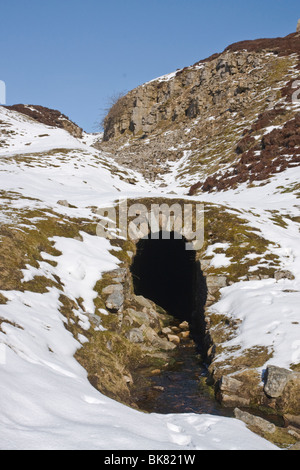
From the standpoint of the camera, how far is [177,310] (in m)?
24.4

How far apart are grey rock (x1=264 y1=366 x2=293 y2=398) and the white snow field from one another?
577 millimetres

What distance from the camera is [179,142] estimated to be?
65.4 metres

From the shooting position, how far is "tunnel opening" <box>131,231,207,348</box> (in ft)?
79.8

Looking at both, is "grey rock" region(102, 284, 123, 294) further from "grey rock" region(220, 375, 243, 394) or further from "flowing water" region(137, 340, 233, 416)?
"grey rock" region(220, 375, 243, 394)

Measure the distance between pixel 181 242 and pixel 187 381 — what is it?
14.7 meters

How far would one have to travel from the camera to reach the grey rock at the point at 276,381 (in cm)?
1062

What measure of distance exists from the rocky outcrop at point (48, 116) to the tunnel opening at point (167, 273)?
220ft

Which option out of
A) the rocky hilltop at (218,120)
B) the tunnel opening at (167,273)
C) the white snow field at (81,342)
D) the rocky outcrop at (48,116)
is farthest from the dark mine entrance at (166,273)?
the rocky outcrop at (48,116)

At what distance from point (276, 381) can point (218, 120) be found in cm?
6112

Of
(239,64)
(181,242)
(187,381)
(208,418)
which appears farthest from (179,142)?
(208,418)

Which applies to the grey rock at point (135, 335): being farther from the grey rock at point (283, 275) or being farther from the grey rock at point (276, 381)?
the grey rock at point (283, 275)

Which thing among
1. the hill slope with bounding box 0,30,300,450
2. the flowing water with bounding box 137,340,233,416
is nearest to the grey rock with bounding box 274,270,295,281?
the hill slope with bounding box 0,30,300,450

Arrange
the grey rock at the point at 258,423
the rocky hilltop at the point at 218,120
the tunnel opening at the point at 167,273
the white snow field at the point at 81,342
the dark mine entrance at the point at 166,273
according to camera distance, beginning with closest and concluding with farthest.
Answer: the white snow field at the point at 81,342
the grey rock at the point at 258,423
the tunnel opening at the point at 167,273
the dark mine entrance at the point at 166,273
the rocky hilltop at the point at 218,120
